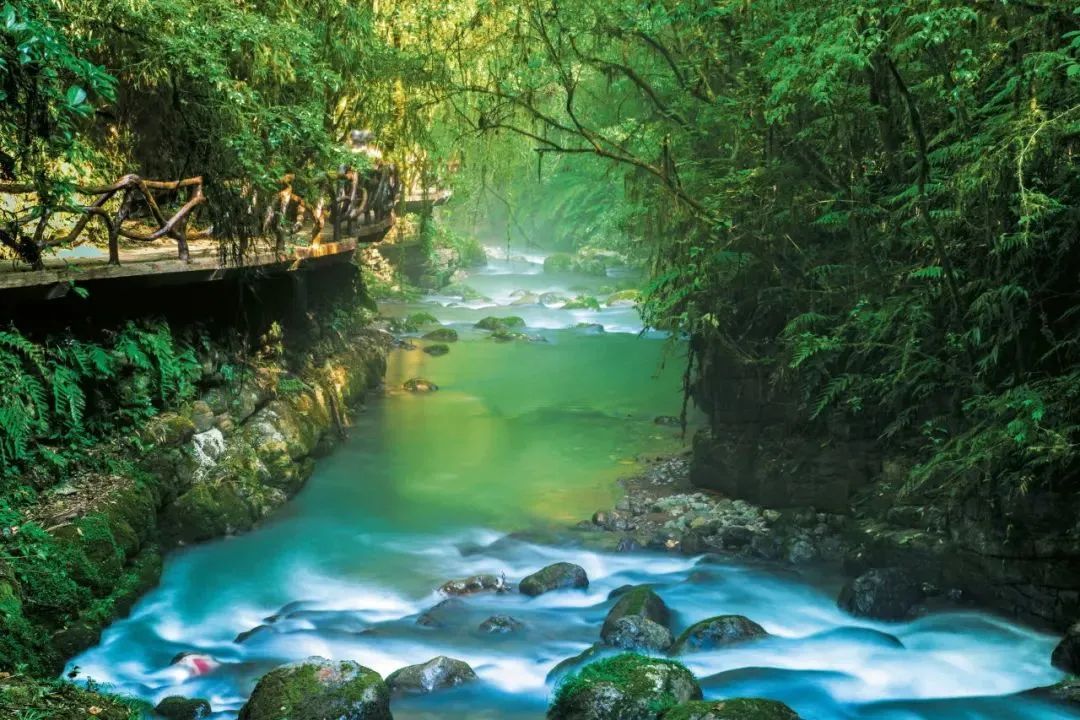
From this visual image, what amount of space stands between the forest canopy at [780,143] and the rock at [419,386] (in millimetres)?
5328

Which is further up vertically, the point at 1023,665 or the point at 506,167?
the point at 506,167

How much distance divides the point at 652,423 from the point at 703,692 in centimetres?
833

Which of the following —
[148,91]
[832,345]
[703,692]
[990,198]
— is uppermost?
[148,91]

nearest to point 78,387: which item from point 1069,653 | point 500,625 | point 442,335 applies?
point 500,625

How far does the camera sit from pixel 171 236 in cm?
942

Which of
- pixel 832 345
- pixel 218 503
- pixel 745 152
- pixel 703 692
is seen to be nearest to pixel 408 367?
pixel 218 503

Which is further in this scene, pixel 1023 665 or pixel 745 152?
pixel 745 152

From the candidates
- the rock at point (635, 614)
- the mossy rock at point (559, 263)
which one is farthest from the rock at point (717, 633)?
the mossy rock at point (559, 263)

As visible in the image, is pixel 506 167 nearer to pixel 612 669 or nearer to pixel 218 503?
pixel 218 503

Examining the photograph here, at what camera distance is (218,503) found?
10.5 m

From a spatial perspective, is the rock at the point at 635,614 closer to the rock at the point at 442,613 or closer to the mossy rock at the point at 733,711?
the rock at the point at 442,613

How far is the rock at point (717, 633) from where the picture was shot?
26.8ft

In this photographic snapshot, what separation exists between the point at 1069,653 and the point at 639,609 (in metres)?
3.44

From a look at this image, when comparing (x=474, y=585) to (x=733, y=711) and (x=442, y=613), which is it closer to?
(x=442, y=613)
